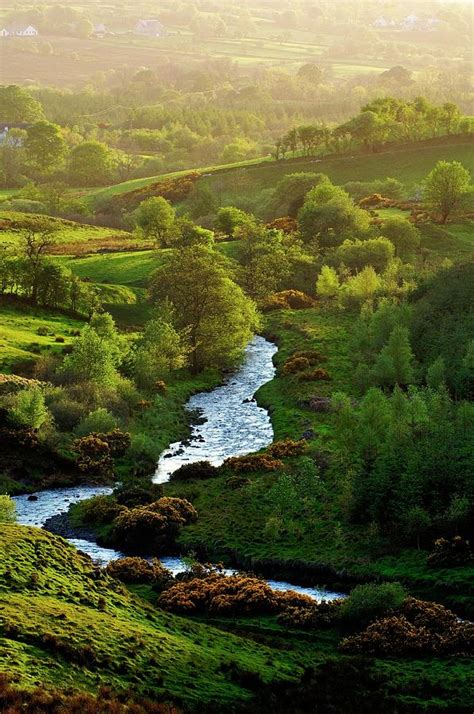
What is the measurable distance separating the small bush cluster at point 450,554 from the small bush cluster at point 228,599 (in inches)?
292

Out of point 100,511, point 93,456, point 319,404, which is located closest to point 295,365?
point 319,404

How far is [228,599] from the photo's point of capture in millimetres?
49125

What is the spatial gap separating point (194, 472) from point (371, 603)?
24.8 meters

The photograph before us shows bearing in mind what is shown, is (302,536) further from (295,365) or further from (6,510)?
(295,365)

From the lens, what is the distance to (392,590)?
4647cm

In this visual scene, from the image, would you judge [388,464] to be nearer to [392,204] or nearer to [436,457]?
[436,457]

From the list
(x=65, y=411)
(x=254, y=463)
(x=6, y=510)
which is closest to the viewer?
(x=6, y=510)

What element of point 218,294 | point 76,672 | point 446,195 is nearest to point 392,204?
point 446,195

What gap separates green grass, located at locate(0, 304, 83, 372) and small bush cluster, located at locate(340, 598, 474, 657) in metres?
46.7

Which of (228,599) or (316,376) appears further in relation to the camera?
(316,376)

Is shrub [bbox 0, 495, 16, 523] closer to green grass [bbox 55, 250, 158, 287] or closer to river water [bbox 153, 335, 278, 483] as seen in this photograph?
river water [bbox 153, 335, 278, 483]

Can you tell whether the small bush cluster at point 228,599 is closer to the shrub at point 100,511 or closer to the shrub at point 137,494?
the shrub at point 100,511

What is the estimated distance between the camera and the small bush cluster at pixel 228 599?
4875 centimetres

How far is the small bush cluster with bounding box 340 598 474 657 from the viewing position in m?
43.5
